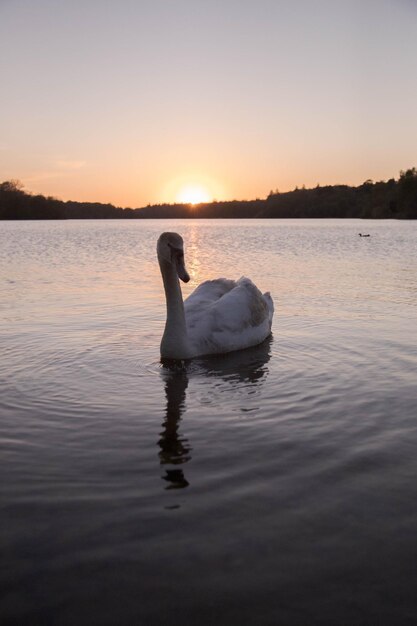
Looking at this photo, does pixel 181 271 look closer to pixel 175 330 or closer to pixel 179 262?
pixel 179 262

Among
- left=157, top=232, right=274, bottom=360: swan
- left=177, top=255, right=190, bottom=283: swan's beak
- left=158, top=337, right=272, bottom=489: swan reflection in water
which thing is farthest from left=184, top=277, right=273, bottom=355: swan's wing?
left=177, top=255, right=190, bottom=283: swan's beak

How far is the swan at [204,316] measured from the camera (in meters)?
9.30

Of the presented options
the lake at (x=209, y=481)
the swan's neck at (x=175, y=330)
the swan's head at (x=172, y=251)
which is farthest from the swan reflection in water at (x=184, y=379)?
the swan's head at (x=172, y=251)

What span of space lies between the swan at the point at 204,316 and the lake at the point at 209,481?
274mm

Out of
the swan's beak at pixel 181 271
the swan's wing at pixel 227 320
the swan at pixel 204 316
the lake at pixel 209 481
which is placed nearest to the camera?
the lake at pixel 209 481

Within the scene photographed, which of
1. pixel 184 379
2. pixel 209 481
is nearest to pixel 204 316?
pixel 184 379

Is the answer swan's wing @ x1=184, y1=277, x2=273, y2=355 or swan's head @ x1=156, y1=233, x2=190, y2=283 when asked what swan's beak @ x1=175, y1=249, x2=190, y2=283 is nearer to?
swan's head @ x1=156, y1=233, x2=190, y2=283

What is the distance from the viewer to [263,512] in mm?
4477

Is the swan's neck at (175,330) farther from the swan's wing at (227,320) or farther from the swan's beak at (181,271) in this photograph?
the swan's wing at (227,320)

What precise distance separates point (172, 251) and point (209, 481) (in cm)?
491

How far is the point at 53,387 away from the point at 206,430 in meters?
2.34

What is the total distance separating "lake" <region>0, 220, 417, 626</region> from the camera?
355cm

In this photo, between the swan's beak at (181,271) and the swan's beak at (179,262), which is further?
the swan's beak at (179,262)

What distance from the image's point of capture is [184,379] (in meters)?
8.45
